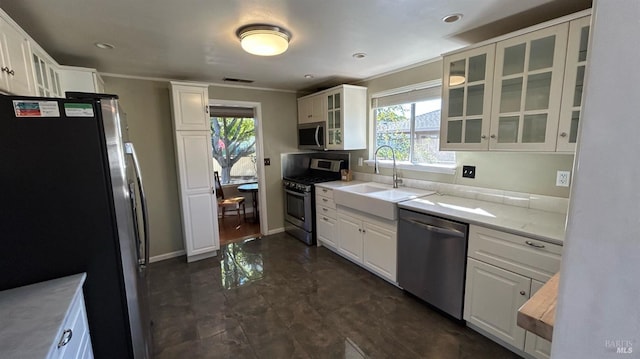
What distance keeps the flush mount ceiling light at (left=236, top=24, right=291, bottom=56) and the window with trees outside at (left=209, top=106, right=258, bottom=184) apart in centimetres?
384

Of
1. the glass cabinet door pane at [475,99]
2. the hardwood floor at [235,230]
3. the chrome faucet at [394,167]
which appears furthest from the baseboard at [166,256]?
the glass cabinet door pane at [475,99]

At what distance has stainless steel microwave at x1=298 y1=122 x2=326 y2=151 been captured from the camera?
4015mm

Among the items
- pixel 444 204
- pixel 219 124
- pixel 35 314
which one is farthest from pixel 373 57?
pixel 219 124

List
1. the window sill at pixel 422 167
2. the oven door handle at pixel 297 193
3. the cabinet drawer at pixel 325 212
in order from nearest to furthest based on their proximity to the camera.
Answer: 1. the window sill at pixel 422 167
2. the cabinet drawer at pixel 325 212
3. the oven door handle at pixel 297 193

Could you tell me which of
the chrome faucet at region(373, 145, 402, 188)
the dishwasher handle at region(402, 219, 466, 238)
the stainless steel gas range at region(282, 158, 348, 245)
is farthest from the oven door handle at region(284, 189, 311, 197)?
the dishwasher handle at region(402, 219, 466, 238)

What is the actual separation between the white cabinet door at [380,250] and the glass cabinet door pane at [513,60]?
1618 mm

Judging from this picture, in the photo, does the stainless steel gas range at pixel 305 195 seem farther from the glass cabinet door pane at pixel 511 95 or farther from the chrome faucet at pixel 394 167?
the glass cabinet door pane at pixel 511 95

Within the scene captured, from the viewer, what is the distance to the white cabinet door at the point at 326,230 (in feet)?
11.6

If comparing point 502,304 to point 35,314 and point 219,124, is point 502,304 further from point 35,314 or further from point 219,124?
point 219,124

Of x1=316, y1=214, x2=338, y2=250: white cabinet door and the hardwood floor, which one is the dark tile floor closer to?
x1=316, y1=214, x2=338, y2=250: white cabinet door

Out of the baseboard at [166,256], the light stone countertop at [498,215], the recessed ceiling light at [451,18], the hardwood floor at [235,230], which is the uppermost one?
the recessed ceiling light at [451,18]

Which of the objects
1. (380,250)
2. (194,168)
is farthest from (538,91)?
(194,168)

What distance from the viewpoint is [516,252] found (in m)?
1.79

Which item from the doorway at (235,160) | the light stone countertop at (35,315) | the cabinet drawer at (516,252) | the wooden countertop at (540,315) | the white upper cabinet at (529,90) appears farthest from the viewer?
the doorway at (235,160)
